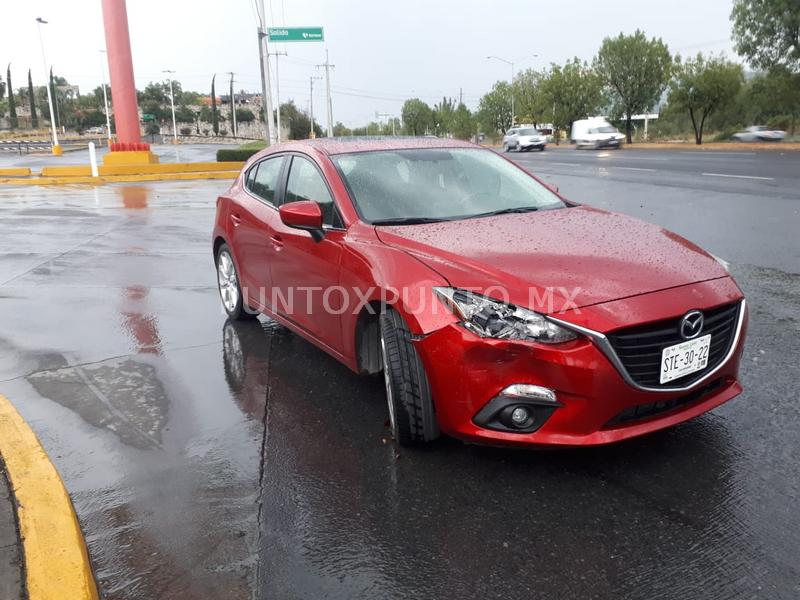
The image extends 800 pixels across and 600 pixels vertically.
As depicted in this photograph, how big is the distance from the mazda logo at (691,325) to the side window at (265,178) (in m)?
3.10

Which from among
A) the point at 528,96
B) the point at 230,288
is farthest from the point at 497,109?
the point at 230,288

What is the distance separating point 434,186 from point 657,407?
6.62 ft

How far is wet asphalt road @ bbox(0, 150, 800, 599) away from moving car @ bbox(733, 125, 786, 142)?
40.8 m

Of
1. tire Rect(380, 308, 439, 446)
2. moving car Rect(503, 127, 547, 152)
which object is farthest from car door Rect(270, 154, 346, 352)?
moving car Rect(503, 127, 547, 152)

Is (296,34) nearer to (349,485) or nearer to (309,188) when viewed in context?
(309,188)

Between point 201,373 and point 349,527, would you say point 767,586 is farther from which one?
point 201,373

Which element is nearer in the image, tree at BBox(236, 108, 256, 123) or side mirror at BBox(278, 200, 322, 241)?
side mirror at BBox(278, 200, 322, 241)

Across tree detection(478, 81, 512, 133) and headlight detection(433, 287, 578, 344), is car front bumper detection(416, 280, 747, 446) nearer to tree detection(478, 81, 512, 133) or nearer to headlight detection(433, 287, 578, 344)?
→ headlight detection(433, 287, 578, 344)

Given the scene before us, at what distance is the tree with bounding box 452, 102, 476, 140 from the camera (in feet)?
310

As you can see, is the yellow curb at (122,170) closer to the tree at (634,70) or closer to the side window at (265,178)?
the side window at (265,178)

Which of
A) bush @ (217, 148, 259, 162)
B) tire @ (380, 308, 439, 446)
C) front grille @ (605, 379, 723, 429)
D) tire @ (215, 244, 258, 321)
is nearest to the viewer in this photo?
front grille @ (605, 379, 723, 429)

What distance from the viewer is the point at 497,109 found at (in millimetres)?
87938

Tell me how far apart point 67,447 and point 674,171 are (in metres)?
19.9

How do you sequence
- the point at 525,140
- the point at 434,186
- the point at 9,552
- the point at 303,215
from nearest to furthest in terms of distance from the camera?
1. the point at 9,552
2. the point at 303,215
3. the point at 434,186
4. the point at 525,140
